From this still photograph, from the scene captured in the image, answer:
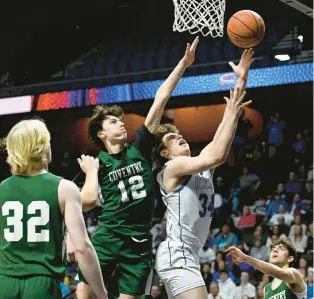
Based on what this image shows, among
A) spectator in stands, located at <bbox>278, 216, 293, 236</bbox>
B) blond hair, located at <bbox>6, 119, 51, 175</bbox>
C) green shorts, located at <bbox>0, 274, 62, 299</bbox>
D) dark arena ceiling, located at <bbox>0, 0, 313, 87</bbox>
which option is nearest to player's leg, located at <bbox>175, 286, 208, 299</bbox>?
green shorts, located at <bbox>0, 274, 62, 299</bbox>

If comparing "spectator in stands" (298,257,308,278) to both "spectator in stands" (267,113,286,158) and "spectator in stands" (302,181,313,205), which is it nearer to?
A: "spectator in stands" (302,181,313,205)

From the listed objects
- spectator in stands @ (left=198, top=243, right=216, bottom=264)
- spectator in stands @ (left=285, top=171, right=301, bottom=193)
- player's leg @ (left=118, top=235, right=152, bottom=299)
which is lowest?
spectator in stands @ (left=198, top=243, right=216, bottom=264)

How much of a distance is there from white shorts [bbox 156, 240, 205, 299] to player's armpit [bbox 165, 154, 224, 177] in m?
0.51

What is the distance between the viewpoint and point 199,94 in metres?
16.8

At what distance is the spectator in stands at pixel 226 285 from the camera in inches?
466

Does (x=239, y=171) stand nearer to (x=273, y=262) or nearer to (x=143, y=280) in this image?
(x=273, y=262)

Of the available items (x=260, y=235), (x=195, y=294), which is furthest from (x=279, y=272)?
(x=260, y=235)

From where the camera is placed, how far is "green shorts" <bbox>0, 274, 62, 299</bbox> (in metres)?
3.36

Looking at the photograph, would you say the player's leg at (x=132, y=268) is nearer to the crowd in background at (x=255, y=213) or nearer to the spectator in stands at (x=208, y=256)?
the crowd in background at (x=255, y=213)

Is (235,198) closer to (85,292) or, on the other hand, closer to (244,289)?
(244,289)

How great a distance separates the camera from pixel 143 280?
201 inches

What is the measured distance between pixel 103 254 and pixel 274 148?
1232 cm

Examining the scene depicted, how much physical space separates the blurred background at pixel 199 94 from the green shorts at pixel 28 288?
25.2 feet

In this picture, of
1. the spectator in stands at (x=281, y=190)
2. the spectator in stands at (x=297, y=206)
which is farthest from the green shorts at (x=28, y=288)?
the spectator in stands at (x=281, y=190)
